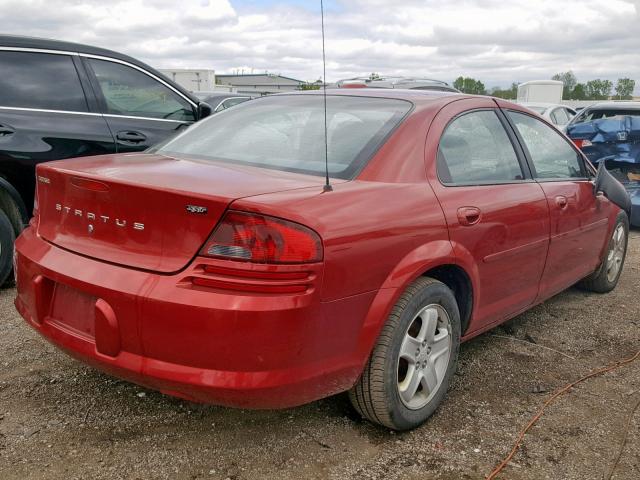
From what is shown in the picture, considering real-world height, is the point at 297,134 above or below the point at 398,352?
above

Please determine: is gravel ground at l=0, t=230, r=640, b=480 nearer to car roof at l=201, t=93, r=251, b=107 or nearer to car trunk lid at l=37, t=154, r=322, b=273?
car trunk lid at l=37, t=154, r=322, b=273

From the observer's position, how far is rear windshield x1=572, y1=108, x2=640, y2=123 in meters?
8.36

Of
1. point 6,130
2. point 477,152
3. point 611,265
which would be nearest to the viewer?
point 477,152

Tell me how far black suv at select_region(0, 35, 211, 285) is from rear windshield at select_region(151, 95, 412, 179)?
5.10 ft

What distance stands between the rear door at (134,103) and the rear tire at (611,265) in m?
3.34

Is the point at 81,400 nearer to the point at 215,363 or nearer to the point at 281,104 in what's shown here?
the point at 215,363

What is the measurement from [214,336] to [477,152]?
1810 mm

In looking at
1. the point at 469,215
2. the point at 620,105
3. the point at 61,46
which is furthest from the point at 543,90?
the point at 469,215

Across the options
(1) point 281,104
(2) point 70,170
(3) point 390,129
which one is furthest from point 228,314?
(1) point 281,104

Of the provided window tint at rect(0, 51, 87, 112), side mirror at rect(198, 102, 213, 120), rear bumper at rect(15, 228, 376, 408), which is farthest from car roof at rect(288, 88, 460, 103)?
window tint at rect(0, 51, 87, 112)

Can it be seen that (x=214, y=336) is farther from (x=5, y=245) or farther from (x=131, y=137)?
(x=131, y=137)

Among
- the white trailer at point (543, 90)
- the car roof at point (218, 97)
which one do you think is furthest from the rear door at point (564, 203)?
the white trailer at point (543, 90)

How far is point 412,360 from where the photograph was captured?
2.74 metres

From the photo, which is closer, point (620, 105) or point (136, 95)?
point (136, 95)
